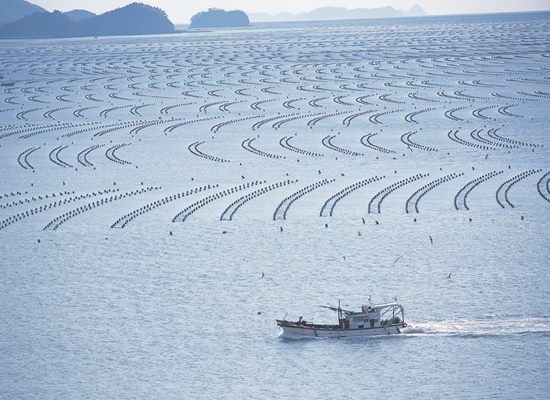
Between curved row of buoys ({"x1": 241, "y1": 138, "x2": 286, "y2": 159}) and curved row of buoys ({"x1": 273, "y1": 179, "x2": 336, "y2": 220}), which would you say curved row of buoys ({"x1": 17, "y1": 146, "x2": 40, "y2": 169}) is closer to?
curved row of buoys ({"x1": 241, "y1": 138, "x2": 286, "y2": 159})

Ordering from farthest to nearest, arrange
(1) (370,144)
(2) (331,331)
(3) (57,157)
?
(1) (370,144), (3) (57,157), (2) (331,331)

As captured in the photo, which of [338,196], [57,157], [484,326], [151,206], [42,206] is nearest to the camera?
[484,326]

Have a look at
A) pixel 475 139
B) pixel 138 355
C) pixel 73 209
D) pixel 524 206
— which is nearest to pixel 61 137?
pixel 73 209

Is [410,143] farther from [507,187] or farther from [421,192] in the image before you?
[421,192]

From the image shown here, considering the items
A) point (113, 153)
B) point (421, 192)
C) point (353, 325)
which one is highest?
point (353, 325)

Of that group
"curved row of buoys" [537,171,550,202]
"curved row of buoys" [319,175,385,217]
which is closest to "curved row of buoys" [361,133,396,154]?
"curved row of buoys" [319,175,385,217]

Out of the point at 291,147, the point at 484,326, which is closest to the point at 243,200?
the point at 291,147
